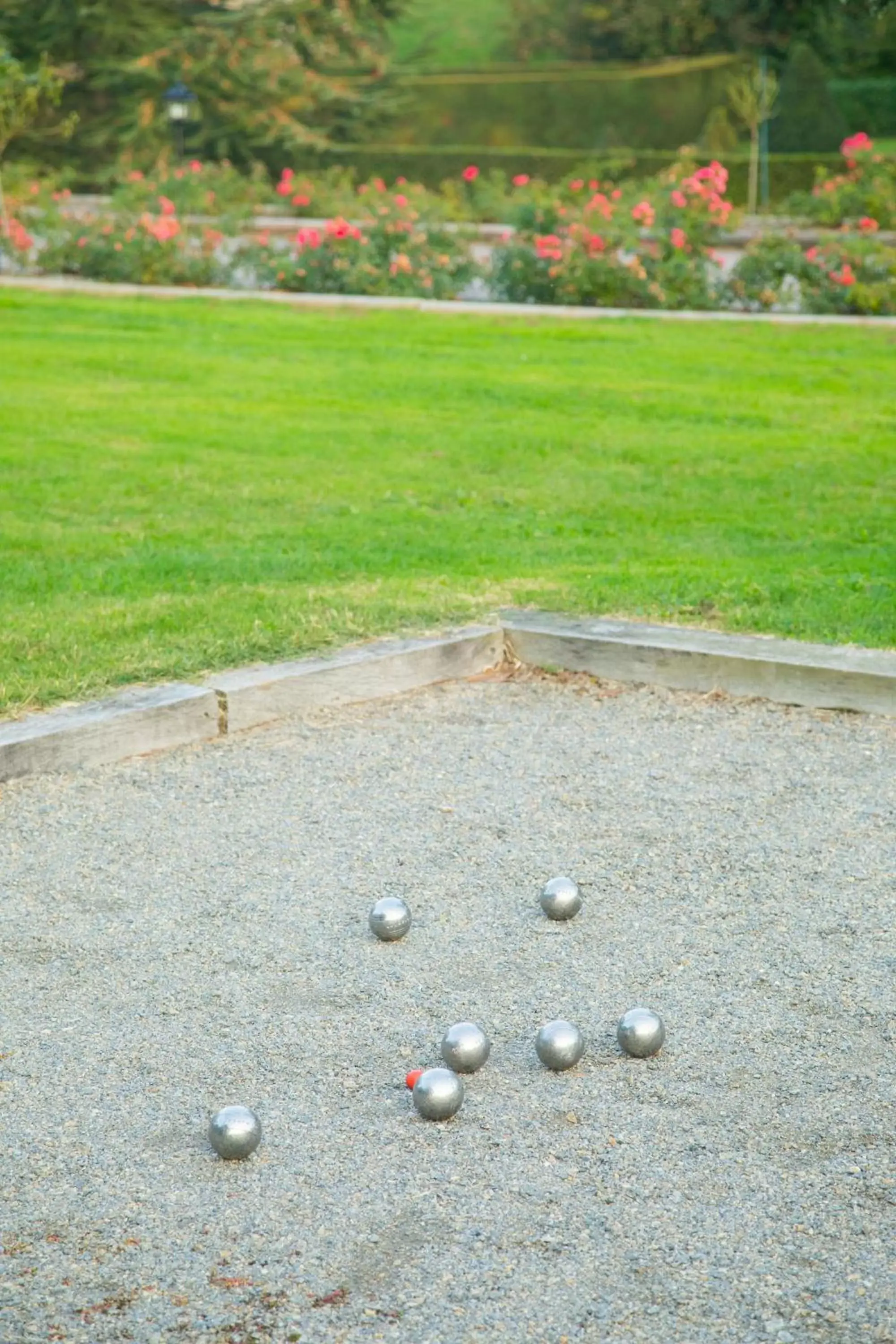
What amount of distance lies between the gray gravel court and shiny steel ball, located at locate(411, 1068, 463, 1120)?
4 cm

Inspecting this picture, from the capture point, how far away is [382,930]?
3627 millimetres

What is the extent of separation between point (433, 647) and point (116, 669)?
1.07m

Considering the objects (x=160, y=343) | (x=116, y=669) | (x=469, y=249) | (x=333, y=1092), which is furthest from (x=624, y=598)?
(x=469, y=249)

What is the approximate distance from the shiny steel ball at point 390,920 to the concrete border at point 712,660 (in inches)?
79.6

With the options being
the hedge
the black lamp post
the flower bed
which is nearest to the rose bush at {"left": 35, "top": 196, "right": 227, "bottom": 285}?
the flower bed

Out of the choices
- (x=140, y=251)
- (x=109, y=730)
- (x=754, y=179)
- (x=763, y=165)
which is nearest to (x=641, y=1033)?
(x=109, y=730)

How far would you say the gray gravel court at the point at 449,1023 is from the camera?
8.00 feet

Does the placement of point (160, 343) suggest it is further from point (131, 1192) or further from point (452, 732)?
point (131, 1192)

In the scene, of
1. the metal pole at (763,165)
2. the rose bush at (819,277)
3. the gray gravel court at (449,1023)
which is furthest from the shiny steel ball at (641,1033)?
the metal pole at (763,165)

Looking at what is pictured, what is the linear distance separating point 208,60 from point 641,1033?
29621mm

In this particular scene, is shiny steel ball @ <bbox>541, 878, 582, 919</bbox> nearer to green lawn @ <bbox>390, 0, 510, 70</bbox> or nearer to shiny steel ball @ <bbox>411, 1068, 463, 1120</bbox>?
shiny steel ball @ <bbox>411, 1068, 463, 1120</bbox>

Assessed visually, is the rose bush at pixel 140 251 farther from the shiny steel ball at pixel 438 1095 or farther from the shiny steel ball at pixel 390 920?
the shiny steel ball at pixel 438 1095

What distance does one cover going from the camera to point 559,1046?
3.03 meters

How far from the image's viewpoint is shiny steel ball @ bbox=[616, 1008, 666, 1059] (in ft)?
10.1
